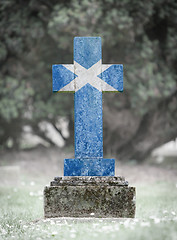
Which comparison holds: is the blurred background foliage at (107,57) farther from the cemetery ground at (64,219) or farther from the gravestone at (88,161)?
the gravestone at (88,161)

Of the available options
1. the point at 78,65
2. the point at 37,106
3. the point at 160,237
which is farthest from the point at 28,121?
the point at 160,237

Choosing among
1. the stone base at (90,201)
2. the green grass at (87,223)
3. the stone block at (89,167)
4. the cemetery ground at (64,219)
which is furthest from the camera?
the stone block at (89,167)

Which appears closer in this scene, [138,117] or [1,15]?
[1,15]

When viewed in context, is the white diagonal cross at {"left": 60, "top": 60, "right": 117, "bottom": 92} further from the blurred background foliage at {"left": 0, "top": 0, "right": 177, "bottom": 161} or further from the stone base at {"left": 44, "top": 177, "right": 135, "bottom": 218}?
the blurred background foliage at {"left": 0, "top": 0, "right": 177, "bottom": 161}

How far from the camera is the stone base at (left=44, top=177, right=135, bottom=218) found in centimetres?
407

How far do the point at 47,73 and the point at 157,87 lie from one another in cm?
335

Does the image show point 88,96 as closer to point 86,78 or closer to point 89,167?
point 86,78

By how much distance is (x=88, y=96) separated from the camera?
4492 millimetres

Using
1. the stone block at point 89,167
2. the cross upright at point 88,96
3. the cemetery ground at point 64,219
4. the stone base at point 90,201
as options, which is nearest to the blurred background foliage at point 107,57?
the cemetery ground at point 64,219

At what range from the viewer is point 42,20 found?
948 centimetres

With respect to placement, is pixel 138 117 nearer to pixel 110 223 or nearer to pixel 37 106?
pixel 37 106

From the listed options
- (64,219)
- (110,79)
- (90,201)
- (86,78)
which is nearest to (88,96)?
(86,78)

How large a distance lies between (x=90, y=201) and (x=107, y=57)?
6.24 m

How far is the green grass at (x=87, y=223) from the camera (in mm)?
3162
